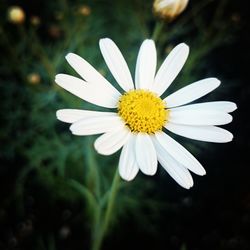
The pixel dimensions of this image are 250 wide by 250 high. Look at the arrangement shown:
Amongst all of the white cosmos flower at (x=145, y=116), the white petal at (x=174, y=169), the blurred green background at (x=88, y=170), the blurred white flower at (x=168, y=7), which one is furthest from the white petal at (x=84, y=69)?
the blurred green background at (x=88, y=170)

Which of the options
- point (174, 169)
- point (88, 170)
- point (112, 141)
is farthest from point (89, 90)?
point (88, 170)

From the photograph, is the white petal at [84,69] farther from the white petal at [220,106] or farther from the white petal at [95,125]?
the white petal at [220,106]

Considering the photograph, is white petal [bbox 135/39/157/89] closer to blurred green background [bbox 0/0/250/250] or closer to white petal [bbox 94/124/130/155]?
white petal [bbox 94/124/130/155]

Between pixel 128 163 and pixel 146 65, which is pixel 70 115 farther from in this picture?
pixel 146 65

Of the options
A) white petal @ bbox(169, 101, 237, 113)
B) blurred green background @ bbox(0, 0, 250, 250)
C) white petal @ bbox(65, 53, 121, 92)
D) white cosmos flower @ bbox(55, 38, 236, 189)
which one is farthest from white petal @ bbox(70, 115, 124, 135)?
blurred green background @ bbox(0, 0, 250, 250)

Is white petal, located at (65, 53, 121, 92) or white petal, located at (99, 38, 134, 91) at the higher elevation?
white petal, located at (99, 38, 134, 91)

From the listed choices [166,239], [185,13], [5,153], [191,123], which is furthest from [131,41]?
[191,123]

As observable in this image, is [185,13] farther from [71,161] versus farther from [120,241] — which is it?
[120,241]
